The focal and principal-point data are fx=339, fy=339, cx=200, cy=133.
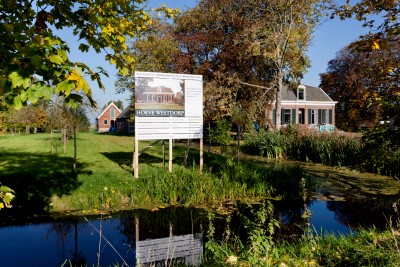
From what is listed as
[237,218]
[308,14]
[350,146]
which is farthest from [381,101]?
[308,14]

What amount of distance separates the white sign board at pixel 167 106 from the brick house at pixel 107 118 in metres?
70.0

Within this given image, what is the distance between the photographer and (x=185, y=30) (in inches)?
1331

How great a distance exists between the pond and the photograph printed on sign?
3.86 metres

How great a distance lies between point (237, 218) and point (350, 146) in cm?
1112

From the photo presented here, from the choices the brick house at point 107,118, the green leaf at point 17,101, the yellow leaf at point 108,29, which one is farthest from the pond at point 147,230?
the brick house at point 107,118

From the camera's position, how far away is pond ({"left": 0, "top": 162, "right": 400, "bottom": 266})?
5.85 meters

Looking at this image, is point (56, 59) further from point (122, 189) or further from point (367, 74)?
point (367, 74)

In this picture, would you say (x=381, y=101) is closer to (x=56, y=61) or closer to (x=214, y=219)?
(x=214, y=219)

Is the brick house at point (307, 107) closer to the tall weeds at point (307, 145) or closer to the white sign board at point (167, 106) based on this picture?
the tall weeds at point (307, 145)

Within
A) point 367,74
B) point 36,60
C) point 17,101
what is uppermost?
point 367,74

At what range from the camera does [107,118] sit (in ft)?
262

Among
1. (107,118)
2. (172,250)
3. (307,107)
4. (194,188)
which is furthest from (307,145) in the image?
(107,118)

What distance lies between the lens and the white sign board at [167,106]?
11.1 metres

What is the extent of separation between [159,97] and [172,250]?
6369 millimetres
